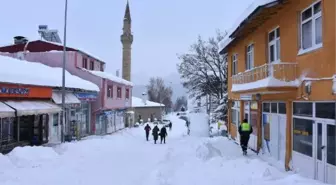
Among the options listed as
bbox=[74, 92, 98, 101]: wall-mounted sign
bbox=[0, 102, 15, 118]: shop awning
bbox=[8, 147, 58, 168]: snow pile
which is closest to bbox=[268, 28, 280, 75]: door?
bbox=[8, 147, 58, 168]: snow pile

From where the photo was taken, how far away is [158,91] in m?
123

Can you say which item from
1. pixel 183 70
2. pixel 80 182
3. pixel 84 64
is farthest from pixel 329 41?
pixel 183 70

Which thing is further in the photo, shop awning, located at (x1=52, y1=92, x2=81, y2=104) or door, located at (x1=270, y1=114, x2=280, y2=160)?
shop awning, located at (x1=52, y1=92, x2=81, y2=104)

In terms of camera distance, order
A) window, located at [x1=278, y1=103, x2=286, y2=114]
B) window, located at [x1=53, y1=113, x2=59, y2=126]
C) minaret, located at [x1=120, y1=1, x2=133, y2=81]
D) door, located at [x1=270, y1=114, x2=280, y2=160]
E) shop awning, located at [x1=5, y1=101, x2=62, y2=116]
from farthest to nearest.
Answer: minaret, located at [x1=120, y1=1, x2=133, y2=81] → window, located at [x1=53, y1=113, x2=59, y2=126] → shop awning, located at [x1=5, y1=101, x2=62, y2=116] → door, located at [x1=270, y1=114, x2=280, y2=160] → window, located at [x1=278, y1=103, x2=286, y2=114]

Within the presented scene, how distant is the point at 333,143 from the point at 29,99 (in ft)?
51.2

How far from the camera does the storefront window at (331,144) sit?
371 inches

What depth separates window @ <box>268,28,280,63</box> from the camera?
1420cm

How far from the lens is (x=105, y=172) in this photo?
13.4 m

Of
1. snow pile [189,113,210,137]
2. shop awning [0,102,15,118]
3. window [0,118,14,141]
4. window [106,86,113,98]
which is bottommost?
snow pile [189,113,210,137]

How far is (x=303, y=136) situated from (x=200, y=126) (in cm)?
2613

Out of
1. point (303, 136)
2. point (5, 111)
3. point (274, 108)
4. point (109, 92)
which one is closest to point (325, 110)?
point (303, 136)

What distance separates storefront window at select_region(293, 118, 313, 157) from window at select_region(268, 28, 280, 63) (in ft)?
9.47

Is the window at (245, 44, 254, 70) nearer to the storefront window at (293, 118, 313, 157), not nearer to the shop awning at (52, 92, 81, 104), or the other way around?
the storefront window at (293, 118, 313, 157)

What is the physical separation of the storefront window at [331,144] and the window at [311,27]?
2275 mm
